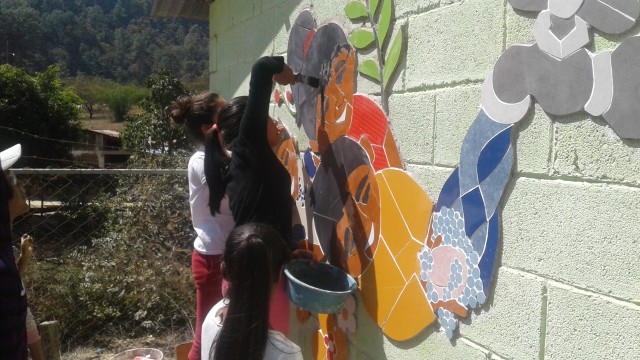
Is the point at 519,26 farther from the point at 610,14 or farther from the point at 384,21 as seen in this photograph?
the point at 384,21

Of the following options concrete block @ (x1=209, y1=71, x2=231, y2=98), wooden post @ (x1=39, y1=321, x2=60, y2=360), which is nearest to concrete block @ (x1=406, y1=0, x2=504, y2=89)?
concrete block @ (x1=209, y1=71, x2=231, y2=98)

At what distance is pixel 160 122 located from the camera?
31.5 ft

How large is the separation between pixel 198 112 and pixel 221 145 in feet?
0.98

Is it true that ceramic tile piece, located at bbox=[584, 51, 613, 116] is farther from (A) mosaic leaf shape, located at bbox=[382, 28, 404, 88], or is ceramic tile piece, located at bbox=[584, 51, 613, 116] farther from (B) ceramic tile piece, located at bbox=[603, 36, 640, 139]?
(A) mosaic leaf shape, located at bbox=[382, 28, 404, 88]

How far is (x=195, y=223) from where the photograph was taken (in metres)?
3.05

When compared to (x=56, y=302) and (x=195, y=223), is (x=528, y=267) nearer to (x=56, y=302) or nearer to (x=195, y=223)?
(x=195, y=223)

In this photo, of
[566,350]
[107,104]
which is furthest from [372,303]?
[107,104]

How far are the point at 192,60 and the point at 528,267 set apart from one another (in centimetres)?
7183

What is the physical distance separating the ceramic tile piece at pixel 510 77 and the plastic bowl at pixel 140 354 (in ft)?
10.6

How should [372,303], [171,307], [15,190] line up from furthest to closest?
[171,307], [15,190], [372,303]

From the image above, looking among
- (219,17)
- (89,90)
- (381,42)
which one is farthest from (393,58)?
(89,90)

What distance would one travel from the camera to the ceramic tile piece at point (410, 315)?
2.00 meters

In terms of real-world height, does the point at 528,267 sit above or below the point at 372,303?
above

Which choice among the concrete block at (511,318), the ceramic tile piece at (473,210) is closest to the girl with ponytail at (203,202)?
the ceramic tile piece at (473,210)
